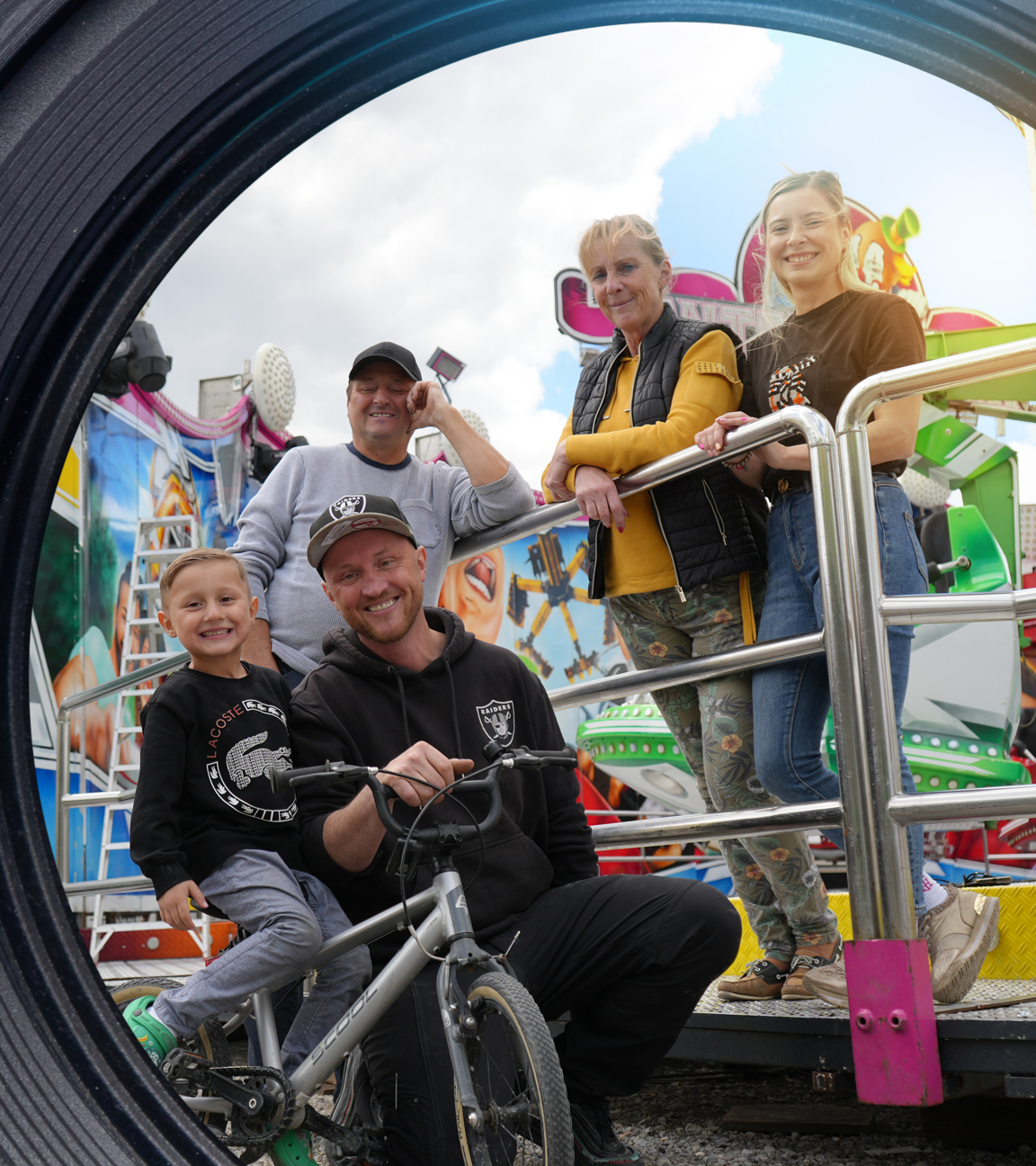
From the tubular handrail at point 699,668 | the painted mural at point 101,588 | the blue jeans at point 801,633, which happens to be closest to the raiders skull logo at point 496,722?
the tubular handrail at point 699,668

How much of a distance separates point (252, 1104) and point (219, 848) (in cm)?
42

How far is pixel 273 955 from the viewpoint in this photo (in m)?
1.68

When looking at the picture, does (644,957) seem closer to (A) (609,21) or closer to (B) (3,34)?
(A) (609,21)

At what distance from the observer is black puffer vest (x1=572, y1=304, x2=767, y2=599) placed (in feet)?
6.48

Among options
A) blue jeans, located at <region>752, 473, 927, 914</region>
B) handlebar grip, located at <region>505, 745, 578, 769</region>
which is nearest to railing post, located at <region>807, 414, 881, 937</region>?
blue jeans, located at <region>752, 473, 927, 914</region>

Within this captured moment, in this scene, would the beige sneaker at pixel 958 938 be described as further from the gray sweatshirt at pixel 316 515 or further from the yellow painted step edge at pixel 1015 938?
the gray sweatshirt at pixel 316 515

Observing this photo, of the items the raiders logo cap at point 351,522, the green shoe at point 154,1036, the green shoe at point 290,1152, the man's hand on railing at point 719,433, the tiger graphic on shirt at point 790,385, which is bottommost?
the green shoe at point 290,1152

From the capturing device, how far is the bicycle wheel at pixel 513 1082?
1.36 m

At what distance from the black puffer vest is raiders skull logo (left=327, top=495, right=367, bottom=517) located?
1.70ft

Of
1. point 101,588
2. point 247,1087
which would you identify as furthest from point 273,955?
point 101,588

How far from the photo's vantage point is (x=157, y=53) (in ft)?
3.18

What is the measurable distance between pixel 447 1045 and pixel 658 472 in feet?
3.55

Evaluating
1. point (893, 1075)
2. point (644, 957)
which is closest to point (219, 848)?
point (644, 957)

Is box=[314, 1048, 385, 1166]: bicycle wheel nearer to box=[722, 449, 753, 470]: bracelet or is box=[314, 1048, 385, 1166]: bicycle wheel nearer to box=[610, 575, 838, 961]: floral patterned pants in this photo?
box=[610, 575, 838, 961]: floral patterned pants
